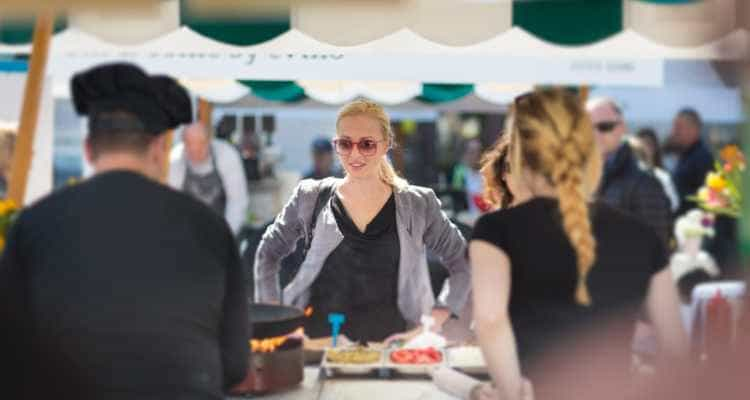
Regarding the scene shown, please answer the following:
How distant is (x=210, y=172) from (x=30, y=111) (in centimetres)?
138

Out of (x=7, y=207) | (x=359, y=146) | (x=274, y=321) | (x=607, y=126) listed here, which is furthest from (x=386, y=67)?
(x=7, y=207)

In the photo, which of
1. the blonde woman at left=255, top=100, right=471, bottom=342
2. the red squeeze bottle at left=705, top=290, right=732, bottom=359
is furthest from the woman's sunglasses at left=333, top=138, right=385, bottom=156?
the red squeeze bottle at left=705, top=290, right=732, bottom=359

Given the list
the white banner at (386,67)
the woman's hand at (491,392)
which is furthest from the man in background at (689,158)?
the woman's hand at (491,392)

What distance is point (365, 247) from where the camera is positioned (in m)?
3.23

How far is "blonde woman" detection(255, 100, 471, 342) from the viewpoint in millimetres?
3146

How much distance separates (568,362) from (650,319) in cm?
24

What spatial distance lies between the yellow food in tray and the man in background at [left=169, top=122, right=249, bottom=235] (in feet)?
2.88

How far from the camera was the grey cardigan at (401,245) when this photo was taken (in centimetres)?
318

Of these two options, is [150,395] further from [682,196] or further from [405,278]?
[682,196]

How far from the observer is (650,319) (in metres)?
2.06

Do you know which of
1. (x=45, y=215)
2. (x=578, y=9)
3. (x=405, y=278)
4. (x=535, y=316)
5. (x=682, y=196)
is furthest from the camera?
(x=682, y=196)

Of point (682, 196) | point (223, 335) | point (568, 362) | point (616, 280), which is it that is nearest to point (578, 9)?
point (616, 280)

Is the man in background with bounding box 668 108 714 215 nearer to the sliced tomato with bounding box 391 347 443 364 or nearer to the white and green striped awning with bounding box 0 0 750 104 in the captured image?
the white and green striped awning with bounding box 0 0 750 104

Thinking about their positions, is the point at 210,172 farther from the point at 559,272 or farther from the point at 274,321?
the point at 559,272
